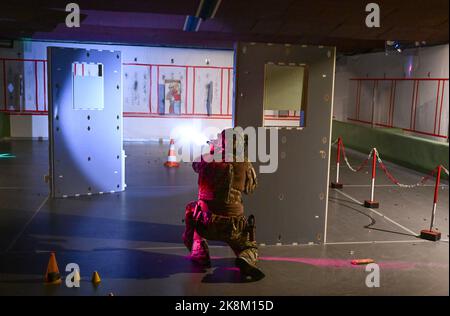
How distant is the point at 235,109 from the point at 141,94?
11.5m

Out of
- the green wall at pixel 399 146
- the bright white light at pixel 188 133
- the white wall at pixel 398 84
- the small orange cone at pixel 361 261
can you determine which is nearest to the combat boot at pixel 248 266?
the small orange cone at pixel 361 261

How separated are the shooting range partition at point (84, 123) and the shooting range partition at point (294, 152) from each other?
3904mm

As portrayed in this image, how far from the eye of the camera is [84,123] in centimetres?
867

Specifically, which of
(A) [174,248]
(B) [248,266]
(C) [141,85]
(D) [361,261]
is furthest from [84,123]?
(C) [141,85]

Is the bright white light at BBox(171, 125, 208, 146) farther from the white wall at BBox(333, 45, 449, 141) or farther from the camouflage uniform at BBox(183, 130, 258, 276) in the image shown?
the camouflage uniform at BBox(183, 130, 258, 276)

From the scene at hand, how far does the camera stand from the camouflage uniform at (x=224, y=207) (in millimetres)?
5066

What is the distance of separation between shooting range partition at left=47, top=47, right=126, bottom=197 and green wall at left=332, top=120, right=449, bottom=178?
705 centimetres

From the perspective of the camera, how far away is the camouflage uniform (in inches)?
199

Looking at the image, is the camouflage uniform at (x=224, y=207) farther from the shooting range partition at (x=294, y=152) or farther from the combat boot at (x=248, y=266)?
the shooting range partition at (x=294, y=152)

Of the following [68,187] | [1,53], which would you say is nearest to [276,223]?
[68,187]

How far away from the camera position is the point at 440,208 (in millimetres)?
8180

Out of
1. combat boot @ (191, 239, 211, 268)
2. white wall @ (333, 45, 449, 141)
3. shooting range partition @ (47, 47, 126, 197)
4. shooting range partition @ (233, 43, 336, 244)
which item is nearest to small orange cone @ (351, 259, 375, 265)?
shooting range partition @ (233, 43, 336, 244)

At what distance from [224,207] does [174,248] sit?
51.7 inches

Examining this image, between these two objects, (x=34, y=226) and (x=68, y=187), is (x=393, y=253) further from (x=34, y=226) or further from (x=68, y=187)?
(x=68, y=187)
